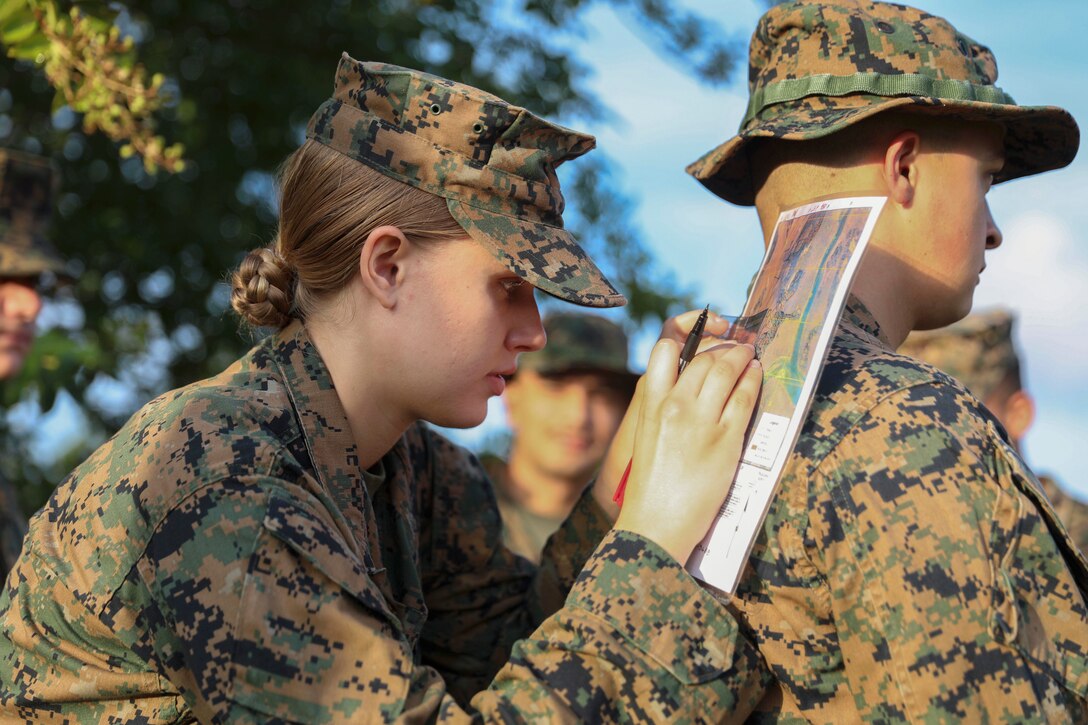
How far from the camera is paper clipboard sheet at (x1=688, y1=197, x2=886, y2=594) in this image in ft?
7.50

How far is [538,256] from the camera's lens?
105 inches

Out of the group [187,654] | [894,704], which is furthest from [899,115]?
[187,654]

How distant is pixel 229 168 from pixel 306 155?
4.25 m

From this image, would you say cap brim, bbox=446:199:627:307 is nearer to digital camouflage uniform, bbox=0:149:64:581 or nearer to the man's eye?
the man's eye

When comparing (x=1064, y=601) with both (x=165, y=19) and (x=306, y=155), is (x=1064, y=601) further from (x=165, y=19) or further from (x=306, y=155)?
(x=165, y=19)

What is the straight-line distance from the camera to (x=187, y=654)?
2.25 m

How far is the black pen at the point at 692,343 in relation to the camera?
2.62 metres

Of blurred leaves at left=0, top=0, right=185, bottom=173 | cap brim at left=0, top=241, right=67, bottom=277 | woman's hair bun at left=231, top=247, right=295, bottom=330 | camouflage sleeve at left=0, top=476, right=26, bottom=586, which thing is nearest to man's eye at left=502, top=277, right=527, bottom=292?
woman's hair bun at left=231, top=247, right=295, bottom=330

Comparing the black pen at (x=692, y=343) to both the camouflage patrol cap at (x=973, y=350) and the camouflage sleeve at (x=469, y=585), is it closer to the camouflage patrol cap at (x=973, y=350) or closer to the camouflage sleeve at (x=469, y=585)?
the camouflage sleeve at (x=469, y=585)

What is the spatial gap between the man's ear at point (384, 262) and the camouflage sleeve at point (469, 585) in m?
0.88

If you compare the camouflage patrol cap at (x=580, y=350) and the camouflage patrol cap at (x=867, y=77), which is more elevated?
the camouflage patrol cap at (x=867, y=77)

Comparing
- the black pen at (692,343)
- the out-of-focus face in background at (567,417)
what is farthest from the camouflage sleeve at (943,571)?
the out-of-focus face in background at (567,417)

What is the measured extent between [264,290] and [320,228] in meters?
0.21

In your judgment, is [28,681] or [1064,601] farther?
[28,681]
